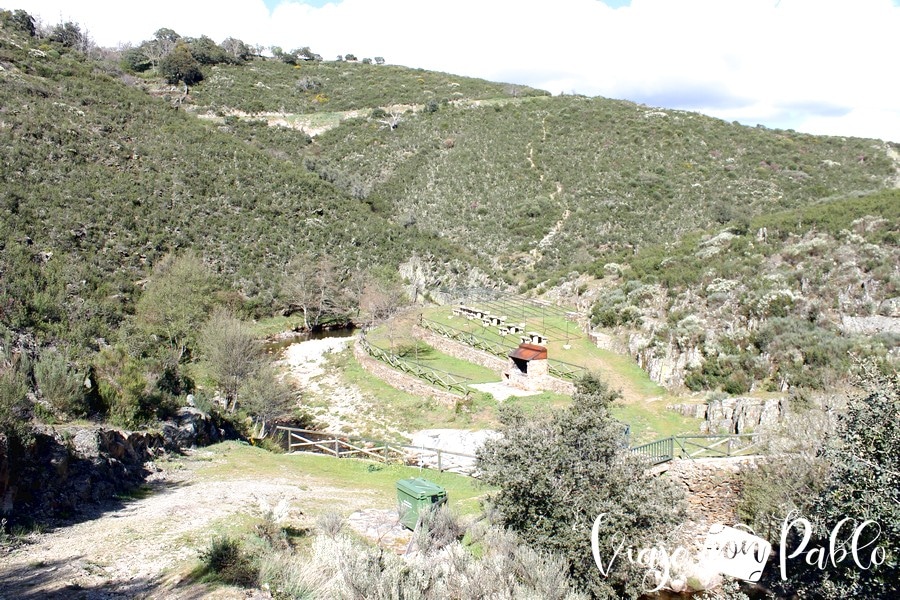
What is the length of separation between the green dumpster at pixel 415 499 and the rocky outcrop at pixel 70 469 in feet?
17.0

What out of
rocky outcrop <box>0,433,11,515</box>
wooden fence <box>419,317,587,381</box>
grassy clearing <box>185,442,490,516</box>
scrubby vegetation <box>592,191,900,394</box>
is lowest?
grassy clearing <box>185,442,490,516</box>

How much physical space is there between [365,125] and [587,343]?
5005 cm

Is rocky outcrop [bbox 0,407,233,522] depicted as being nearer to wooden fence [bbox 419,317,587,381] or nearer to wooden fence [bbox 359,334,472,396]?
wooden fence [bbox 359,334,472,396]

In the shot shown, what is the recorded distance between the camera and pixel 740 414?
1556cm

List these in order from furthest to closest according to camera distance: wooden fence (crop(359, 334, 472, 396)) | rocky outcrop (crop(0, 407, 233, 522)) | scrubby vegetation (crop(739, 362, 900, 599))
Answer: wooden fence (crop(359, 334, 472, 396))
rocky outcrop (crop(0, 407, 233, 522))
scrubby vegetation (crop(739, 362, 900, 599))

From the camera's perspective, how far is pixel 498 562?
7109 millimetres

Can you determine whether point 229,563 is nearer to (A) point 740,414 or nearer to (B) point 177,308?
(A) point 740,414

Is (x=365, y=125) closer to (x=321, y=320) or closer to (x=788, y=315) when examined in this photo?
(x=321, y=320)

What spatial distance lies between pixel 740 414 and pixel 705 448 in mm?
3197

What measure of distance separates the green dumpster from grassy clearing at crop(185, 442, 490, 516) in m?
1.04

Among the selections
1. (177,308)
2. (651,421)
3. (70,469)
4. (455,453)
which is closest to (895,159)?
(651,421)

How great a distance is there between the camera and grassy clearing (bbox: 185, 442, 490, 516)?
1177 centimetres

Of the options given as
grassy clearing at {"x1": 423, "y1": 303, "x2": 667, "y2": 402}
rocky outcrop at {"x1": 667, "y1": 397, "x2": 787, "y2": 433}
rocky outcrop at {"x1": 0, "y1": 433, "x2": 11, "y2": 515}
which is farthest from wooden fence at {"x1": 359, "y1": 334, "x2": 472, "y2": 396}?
rocky outcrop at {"x1": 0, "y1": 433, "x2": 11, "y2": 515}

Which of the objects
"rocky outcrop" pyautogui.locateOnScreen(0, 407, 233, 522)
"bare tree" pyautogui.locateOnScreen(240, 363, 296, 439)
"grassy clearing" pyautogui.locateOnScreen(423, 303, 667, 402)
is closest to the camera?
"rocky outcrop" pyautogui.locateOnScreen(0, 407, 233, 522)
